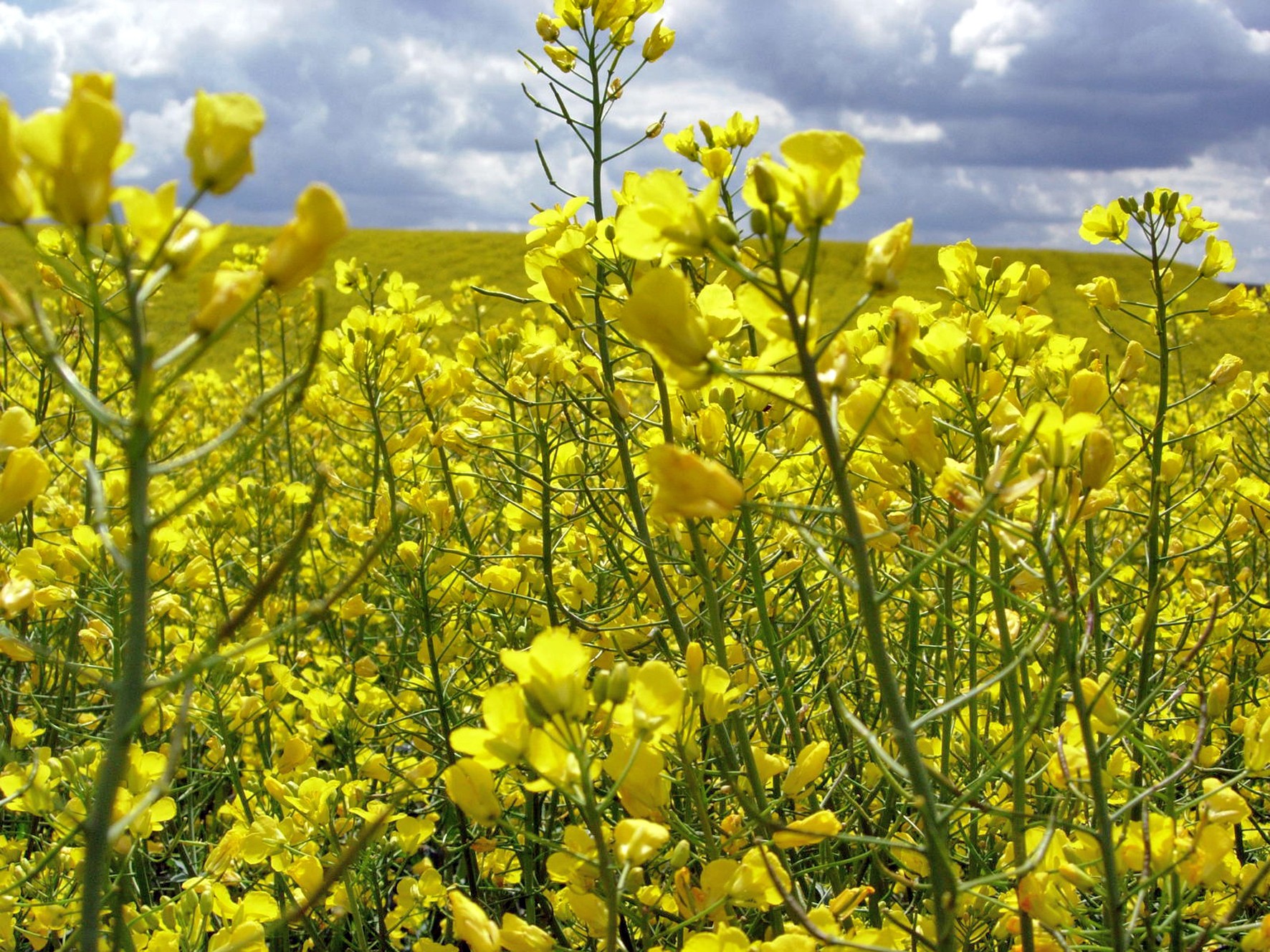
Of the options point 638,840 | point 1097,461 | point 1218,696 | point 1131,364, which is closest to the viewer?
point 638,840

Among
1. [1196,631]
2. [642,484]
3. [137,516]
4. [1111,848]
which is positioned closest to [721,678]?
[1111,848]

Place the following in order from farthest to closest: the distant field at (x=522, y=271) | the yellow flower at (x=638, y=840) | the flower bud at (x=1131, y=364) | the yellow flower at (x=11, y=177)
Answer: the distant field at (x=522, y=271) → the flower bud at (x=1131, y=364) → the yellow flower at (x=638, y=840) → the yellow flower at (x=11, y=177)

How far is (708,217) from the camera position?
918 mm

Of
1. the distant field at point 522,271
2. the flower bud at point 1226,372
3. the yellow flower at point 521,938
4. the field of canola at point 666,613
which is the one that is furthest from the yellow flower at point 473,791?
the distant field at point 522,271

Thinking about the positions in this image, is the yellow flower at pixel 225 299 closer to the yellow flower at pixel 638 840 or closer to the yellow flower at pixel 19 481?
the yellow flower at pixel 19 481

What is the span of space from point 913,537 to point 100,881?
1.16 meters

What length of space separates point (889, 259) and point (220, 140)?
0.62m

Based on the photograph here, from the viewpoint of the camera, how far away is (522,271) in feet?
108

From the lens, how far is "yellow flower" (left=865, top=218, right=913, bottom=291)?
942 mm

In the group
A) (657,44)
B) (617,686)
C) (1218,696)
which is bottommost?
(1218,696)

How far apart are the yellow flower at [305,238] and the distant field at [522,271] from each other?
66.2 ft

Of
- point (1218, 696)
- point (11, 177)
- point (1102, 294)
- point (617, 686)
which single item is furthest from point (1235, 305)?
point (11, 177)

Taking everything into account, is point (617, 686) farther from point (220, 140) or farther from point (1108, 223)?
point (1108, 223)

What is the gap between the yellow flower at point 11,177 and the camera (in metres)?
0.75
